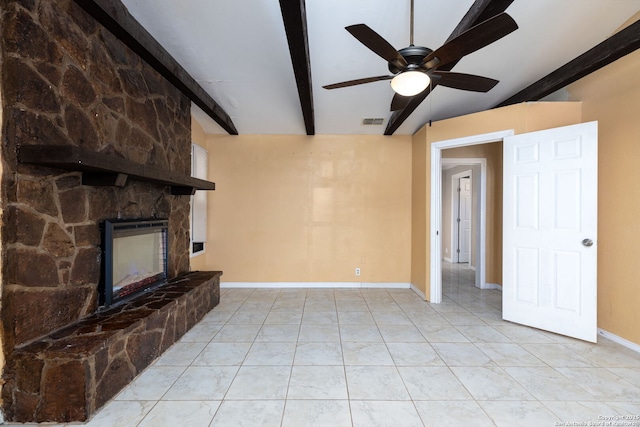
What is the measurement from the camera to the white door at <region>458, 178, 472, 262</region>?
22.5 ft

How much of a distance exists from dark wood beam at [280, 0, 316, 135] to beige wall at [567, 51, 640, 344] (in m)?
2.94

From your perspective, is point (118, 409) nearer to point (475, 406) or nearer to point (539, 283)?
point (475, 406)

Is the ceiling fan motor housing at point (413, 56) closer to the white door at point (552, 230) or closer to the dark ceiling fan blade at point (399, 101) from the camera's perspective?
the dark ceiling fan blade at point (399, 101)

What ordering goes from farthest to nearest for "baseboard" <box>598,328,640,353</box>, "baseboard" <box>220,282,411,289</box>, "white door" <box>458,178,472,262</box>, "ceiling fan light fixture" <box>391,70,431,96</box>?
1. "white door" <box>458,178,472,262</box>
2. "baseboard" <box>220,282,411,289</box>
3. "baseboard" <box>598,328,640,353</box>
4. "ceiling fan light fixture" <box>391,70,431,96</box>

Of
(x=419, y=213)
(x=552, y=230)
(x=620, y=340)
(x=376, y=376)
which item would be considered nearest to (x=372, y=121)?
(x=419, y=213)

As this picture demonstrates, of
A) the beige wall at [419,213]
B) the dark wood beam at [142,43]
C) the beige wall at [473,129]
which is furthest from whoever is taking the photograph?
the beige wall at [419,213]

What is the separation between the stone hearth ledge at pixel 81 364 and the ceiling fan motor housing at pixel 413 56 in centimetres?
253

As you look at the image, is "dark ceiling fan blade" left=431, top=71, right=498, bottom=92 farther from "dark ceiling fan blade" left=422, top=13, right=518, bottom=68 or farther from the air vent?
the air vent

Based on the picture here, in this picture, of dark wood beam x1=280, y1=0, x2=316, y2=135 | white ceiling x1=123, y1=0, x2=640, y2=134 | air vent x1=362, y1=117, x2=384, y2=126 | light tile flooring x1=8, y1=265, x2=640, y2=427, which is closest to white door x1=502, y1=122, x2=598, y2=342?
light tile flooring x1=8, y1=265, x2=640, y2=427

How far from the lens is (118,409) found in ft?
5.67

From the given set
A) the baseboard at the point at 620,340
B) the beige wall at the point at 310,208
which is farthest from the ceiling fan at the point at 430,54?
the baseboard at the point at 620,340

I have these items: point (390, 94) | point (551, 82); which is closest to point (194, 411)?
point (390, 94)

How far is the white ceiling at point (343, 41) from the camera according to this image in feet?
7.20

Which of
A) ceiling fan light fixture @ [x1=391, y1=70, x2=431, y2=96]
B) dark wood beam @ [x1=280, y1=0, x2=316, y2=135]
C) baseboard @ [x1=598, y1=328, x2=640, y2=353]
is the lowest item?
baseboard @ [x1=598, y1=328, x2=640, y2=353]
